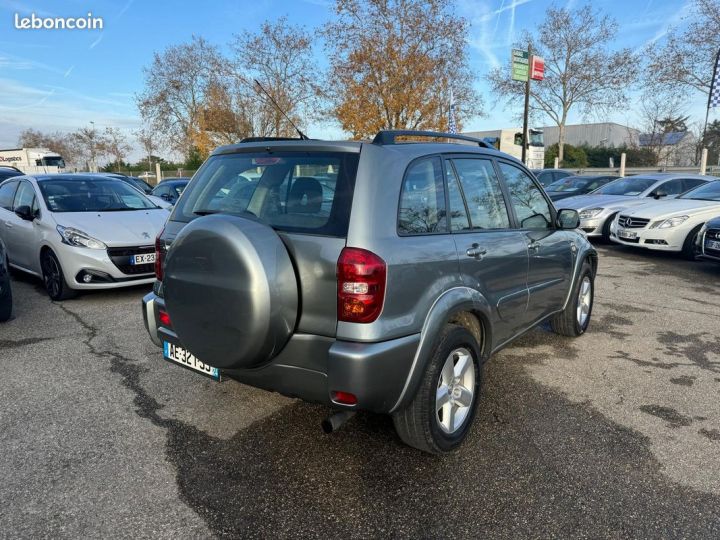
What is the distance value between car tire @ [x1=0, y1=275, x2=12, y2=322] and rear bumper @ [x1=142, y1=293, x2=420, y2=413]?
4.00 meters

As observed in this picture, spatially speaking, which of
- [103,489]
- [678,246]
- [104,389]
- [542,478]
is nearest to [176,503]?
[103,489]

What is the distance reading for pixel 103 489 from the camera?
2.47 metres

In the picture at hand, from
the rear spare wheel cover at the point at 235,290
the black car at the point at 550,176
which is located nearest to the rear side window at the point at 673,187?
the black car at the point at 550,176

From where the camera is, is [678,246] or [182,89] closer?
[678,246]

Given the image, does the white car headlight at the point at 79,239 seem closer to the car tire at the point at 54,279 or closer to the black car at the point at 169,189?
the car tire at the point at 54,279

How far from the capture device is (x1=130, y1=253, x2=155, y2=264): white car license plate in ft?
19.5

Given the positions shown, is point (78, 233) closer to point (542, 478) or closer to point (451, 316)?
point (451, 316)

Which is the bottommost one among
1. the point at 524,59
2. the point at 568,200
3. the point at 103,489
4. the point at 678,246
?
the point at 103,489

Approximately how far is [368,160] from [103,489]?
2.11m

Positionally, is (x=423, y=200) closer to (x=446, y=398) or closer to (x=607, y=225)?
(x=446, y=398)

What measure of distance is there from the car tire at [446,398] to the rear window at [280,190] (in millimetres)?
879

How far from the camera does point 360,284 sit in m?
2.26

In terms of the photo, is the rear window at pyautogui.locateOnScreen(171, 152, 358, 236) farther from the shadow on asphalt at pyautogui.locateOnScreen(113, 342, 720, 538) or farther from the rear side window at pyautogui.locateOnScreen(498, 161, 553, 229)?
the rear side window at pyautogui.locateOnScreen(498, 161, 553, 229)

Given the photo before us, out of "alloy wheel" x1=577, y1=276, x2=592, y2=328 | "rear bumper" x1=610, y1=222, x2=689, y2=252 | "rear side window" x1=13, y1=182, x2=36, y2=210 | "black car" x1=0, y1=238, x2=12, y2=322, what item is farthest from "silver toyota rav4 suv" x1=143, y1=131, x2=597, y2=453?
"rear bumper" x1=610, y1=222, x2=689, y2=252
